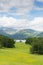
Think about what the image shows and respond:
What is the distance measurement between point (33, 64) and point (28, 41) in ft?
345

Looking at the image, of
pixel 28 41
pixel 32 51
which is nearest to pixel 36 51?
pixel 32 51

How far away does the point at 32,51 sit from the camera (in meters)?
84.1

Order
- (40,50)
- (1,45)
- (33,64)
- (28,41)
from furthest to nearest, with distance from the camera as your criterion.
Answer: (28,41)
(1,45)
(40,50)
(33,64)

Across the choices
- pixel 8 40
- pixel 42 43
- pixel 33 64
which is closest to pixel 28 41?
pixel 8 40

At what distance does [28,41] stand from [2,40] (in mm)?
33314

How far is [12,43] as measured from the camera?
388 feet

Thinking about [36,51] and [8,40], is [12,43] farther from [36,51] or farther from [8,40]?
[36,51]

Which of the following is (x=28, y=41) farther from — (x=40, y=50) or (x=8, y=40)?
(x=40, y=50)

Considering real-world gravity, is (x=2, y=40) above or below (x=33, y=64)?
above

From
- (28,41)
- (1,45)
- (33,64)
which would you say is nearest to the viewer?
(33,64)

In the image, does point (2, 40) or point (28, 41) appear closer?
point (2, 40)

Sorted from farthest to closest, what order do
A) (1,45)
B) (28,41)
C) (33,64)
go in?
(28,41)
(1,45)
(33,64)

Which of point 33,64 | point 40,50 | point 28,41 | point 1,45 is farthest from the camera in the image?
point 28,41

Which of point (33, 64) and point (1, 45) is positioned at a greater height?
point (1, 45)
